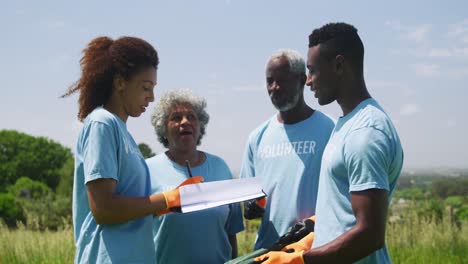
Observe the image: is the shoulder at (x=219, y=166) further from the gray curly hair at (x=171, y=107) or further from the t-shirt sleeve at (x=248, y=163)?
the gray curly hair at (x=171, y=107)

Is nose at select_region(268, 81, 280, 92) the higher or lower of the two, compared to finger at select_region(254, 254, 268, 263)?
higher

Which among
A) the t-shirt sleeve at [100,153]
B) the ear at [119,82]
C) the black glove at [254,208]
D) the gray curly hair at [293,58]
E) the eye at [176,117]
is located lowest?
the black glove at [254,208]

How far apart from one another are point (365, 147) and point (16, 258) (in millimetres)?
6580

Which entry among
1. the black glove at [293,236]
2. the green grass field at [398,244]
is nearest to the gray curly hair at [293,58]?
the black glove at [293,236]

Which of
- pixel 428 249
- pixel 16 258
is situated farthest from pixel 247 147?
pixel 16 258

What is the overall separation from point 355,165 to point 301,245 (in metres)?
0.65

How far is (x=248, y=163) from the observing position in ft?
13.4

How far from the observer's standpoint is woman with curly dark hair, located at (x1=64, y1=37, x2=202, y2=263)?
2.71 metres

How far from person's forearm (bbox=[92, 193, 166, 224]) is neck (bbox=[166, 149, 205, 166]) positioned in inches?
52.4

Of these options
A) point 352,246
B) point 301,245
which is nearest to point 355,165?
point 352,246

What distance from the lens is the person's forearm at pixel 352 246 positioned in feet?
7.67

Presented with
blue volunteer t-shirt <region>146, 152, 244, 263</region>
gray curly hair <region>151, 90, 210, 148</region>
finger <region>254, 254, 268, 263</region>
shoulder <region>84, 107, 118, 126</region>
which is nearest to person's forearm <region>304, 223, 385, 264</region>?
finger <region>254, 254, 268, 263</region>

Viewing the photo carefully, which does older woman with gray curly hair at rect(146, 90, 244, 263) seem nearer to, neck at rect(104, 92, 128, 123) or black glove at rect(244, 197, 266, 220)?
black glove at rect(244, 197, 266, 220)

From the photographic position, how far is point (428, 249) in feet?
24.8
